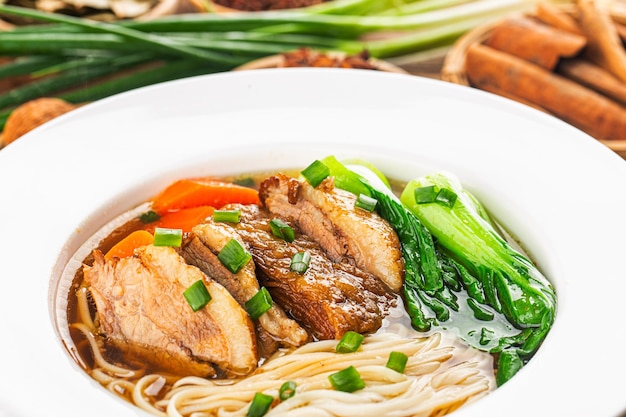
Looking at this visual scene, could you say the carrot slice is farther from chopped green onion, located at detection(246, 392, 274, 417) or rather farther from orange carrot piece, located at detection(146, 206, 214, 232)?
chopped green onion, located at detection(246, 392, 274, 417)

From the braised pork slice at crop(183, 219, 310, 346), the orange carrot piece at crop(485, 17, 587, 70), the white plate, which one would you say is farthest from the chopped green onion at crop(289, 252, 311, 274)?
the orange carrot piece at crop(485, 17, 587, 70)

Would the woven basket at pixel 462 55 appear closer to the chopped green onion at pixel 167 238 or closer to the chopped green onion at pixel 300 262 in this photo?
the chopped green onion at pixel 300 262

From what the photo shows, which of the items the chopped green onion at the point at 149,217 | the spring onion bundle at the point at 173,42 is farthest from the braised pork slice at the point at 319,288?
the spring onion bundle at the point at 173,42

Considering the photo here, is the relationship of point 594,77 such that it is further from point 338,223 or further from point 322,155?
point 338,223

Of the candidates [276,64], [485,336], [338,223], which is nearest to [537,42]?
[276,64]

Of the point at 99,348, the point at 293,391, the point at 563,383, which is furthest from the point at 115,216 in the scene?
the point at 563,383
